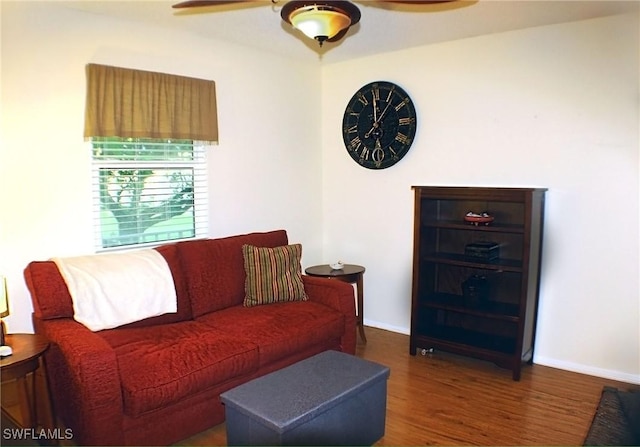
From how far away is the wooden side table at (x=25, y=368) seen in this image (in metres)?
2.23

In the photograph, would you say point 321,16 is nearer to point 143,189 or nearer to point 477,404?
point 143,189

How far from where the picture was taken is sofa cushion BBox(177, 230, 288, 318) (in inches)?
128

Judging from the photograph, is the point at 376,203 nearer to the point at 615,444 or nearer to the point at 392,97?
the point at 392,97

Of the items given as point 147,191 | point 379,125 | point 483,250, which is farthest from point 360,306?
point 147,191

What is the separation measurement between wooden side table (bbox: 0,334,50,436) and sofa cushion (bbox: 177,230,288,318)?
A: 94 cm

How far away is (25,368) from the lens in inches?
89.7

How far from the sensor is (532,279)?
3430mm

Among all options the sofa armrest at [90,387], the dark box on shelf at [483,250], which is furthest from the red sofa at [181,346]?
the dark box on shelf at [483,250]

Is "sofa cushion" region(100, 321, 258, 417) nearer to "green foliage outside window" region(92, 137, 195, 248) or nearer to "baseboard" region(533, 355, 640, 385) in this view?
"green foliage outside window" region(92, 137, 195, 248)

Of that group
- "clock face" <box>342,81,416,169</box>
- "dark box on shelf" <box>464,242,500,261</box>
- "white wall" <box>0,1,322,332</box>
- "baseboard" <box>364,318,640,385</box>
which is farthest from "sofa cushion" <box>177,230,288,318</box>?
"baseboard" <box>364,318,640,385</box>

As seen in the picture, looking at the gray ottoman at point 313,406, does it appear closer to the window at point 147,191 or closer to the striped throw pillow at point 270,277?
the striped throw pillow at point 270,277

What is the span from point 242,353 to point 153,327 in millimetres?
618

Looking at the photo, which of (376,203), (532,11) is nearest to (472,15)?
(532,11)

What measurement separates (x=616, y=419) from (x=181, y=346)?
241 cm
